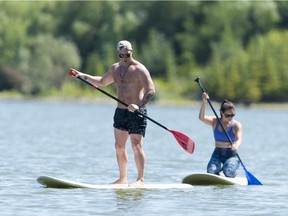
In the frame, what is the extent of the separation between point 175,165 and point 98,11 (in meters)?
111

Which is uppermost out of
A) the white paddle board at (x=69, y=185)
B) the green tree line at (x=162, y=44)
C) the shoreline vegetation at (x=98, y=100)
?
the green tree line at (x=162, y=44)

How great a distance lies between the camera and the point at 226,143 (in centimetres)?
1817

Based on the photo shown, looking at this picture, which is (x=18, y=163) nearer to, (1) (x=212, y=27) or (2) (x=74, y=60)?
(2) (x=74, y=60)

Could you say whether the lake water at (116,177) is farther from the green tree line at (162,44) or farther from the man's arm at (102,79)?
the green tree line at (162,44)

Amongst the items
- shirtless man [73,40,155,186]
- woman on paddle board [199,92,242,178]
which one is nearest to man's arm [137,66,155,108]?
shirtless man [73,40,155,186]

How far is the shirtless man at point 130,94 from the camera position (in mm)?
16250

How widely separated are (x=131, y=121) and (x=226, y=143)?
2.43 meters

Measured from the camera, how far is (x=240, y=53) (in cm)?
11000

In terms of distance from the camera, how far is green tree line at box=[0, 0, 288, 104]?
103875 millimetres

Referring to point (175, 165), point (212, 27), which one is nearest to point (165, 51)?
point (212, 27)

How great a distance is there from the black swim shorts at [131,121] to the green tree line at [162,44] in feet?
280

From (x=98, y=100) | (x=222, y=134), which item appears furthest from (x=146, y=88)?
(x=98, y=100)

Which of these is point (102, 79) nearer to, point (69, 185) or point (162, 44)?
point (69, 185)

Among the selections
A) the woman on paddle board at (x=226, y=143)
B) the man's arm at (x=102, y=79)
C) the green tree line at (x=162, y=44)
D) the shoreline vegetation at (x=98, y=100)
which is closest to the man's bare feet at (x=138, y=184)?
the man's arm at (x=102, y=79)
